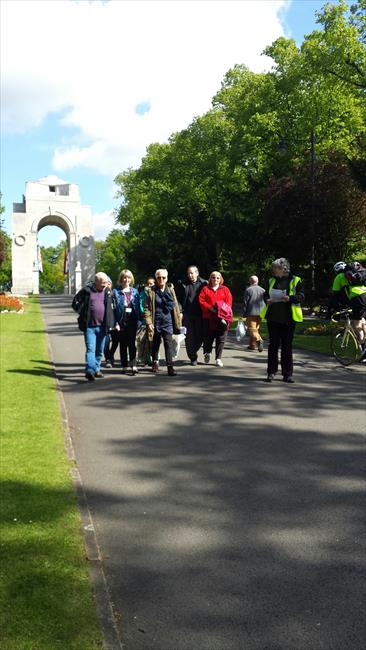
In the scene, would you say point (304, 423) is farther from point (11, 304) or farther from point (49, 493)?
point (11, 304)

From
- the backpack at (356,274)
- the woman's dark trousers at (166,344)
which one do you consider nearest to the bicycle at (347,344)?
the backpack at (356,274)

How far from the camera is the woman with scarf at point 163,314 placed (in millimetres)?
11273

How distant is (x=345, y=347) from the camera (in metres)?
12.2

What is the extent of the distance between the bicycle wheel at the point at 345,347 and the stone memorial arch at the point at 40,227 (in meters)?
69.5

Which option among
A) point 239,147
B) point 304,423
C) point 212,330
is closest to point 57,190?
point 239,147

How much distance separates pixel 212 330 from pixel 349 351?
274cm

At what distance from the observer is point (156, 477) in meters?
5.27

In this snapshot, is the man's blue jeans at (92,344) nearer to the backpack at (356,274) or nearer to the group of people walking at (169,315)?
the group of people walking at (169,315)

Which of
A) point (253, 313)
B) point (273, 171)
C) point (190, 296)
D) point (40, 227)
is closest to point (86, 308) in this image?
point (190, 296)

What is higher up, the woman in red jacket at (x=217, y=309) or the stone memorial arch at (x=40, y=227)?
the stone memorial arch at (x=40, y=227)

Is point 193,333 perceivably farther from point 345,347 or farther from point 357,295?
point 357,295

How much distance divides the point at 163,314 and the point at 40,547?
797cm

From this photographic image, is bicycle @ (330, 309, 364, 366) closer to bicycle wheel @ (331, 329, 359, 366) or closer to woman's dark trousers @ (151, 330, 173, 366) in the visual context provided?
bicycle wheel @ (331, 329, 359, 366)

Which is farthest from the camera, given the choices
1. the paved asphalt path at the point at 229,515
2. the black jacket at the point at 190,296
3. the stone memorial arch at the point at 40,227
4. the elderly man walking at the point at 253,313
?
the stone memorial arch at the point at 40,227
